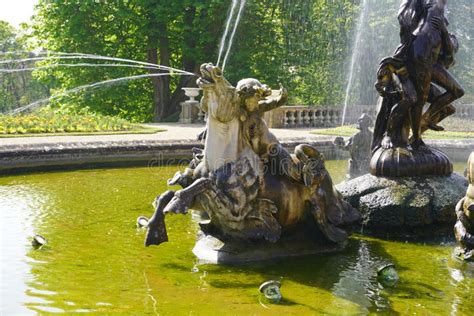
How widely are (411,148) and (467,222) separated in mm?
1935

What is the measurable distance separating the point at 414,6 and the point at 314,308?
14.3ft

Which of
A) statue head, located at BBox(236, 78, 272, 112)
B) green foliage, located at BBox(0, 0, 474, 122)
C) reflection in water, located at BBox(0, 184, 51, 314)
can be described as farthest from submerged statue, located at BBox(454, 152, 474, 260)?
green foliage, located at BBox(0, 0, 474, 122)

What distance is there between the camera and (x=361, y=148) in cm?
1037

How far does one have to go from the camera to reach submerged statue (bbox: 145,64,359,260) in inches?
241

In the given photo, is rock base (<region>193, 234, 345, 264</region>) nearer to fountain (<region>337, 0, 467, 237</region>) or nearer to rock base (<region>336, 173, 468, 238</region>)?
rock base (<region>336, 173, 468, 238</region>)

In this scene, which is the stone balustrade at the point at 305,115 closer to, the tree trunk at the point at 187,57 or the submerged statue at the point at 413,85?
the tree trunk at the point at 187,57

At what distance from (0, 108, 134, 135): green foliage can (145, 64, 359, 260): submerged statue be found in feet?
37.7

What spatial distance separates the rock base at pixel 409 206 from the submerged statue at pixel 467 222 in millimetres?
1076

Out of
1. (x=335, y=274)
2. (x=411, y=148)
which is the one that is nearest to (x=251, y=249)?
(x=335, y=274)

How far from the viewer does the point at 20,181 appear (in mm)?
10711

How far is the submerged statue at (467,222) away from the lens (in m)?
6.12

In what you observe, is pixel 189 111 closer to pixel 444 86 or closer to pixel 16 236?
pixel 444 86

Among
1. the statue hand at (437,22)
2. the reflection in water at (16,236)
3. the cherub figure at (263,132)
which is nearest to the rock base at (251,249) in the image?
the cherub figure at (263,132)

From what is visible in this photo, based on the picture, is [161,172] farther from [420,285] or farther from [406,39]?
[420,285]
